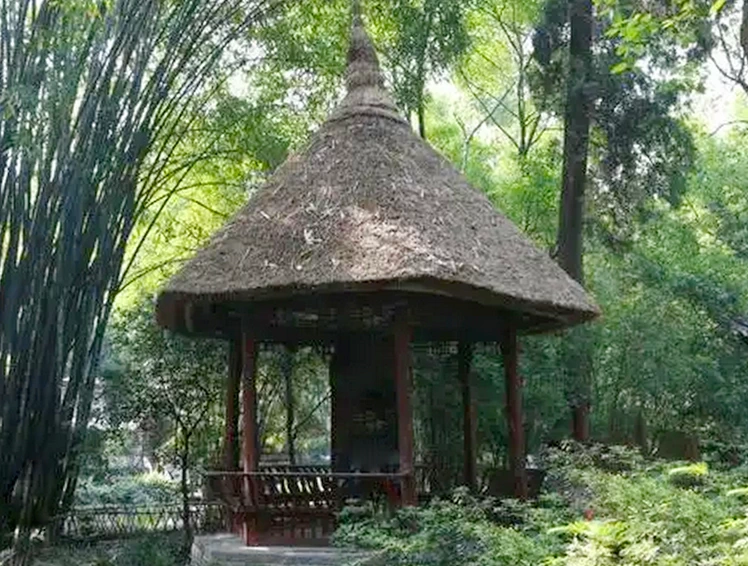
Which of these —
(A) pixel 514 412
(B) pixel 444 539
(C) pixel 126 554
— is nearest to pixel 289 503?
(C) pixel 126 554

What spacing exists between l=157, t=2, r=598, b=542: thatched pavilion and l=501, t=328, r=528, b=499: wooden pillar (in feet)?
0.04

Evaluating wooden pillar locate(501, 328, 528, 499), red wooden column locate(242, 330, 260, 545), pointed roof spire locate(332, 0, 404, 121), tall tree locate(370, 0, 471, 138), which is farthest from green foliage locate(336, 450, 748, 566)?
tall tree locate(370, 0, 471, 138)

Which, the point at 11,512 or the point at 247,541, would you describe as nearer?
the point at 247,541

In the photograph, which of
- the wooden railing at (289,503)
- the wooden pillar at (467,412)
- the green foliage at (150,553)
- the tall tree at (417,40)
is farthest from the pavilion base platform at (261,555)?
the tall tree at (417,40)

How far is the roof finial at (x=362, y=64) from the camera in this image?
375 inches

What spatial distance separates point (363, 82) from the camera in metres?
9.52

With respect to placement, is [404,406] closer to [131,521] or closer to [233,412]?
[233,412]

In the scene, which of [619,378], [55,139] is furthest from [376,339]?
[619,378]

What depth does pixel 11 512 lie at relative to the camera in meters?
8.02

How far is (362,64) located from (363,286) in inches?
124

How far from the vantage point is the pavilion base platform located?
22.2 ft

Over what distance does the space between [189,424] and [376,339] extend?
107 inches

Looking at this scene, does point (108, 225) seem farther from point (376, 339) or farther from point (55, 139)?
point (376, 339)

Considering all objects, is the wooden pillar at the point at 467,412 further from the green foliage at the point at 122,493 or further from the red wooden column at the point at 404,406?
the green foliage at the point at 122,493
